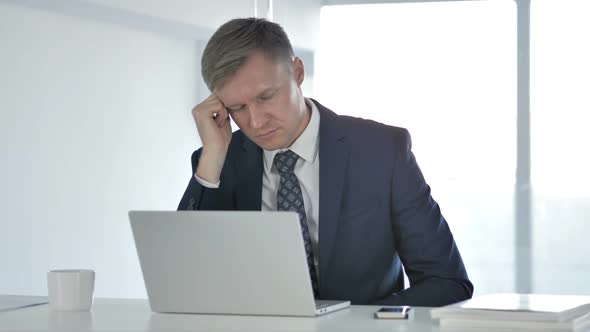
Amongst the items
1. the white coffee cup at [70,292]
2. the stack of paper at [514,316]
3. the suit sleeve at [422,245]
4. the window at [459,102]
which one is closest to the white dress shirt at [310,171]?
the suit sleeve at [422,245]

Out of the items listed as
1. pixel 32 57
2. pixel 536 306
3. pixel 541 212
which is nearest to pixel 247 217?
pixel 536 306

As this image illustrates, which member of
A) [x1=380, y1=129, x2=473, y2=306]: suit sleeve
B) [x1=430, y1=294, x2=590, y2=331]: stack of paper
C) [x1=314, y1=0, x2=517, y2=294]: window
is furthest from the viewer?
[x1=314, y1=0, x2=517, y2=294]: window

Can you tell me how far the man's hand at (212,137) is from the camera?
288 cm

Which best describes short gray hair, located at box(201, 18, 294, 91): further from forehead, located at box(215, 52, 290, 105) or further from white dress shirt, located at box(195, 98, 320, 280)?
white dress shirt, located at box(195, 98, 320, 280)

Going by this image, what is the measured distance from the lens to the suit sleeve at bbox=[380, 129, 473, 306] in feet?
8.82

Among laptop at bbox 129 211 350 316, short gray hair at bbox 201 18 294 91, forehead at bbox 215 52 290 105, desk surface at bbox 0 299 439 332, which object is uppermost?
short gray hair at bbox 201 18 294 91

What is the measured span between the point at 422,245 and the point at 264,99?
2.01 feet

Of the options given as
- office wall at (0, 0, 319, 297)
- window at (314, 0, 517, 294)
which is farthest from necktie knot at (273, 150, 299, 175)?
window at (314, 0, 517, 294)

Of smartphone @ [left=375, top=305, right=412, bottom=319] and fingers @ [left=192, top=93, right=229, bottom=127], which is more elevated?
fingers @ [left=192, top=93, right=229, bottom=127]

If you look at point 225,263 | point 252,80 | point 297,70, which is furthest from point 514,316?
point 297,70

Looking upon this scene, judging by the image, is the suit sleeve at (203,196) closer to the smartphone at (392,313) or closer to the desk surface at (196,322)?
the desk surface at (196,322)

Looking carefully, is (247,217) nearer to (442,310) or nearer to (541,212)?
(442,310)

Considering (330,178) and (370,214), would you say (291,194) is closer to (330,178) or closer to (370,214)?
(330,178)

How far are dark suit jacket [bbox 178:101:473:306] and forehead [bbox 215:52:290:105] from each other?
26 centimetres
